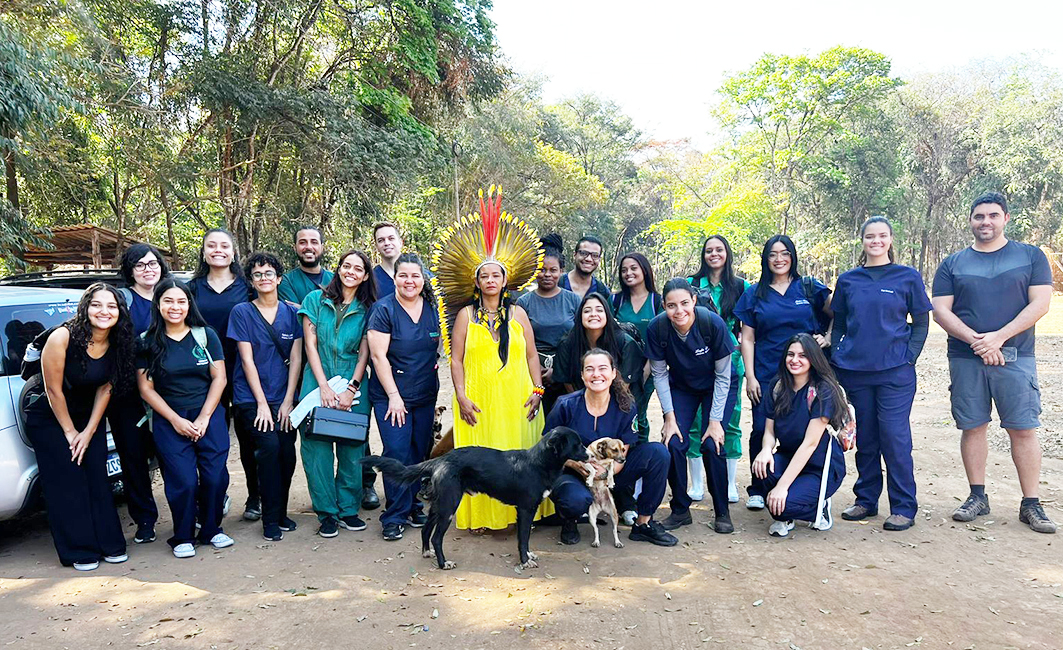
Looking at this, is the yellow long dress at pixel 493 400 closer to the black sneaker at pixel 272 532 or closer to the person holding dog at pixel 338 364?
the person holding dog at pixel 338 364

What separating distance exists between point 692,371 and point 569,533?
132cm

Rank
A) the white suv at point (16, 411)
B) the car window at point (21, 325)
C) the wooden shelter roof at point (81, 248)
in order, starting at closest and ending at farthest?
the white suv at point (16, 411), the car window at point (21, 325), the wooden shelter roof at point (81, 248)

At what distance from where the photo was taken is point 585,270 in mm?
5957

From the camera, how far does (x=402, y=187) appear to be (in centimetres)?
1579

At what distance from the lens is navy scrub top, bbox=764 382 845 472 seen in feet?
15.7

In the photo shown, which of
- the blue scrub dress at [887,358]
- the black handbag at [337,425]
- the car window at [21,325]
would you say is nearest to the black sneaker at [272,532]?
the black handbag at [337,425]

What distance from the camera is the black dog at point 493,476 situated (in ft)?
13.9

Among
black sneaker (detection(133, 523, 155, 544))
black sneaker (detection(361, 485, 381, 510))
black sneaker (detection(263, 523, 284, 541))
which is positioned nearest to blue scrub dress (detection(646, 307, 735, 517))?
black sneaker (detection(361, 485, 381, 510))

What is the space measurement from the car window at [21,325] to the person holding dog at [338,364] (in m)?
1.58

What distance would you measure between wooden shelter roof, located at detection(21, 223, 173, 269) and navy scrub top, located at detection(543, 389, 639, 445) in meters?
12.2

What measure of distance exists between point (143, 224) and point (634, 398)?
19134 millimetres

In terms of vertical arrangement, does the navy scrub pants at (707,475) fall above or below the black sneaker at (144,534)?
above

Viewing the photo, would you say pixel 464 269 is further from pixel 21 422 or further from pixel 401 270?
pixel 21 422

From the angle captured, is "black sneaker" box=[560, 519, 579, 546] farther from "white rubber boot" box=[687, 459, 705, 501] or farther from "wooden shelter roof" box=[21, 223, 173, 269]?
"wooden shelter roof" box=[21, 223, 173, 269]
